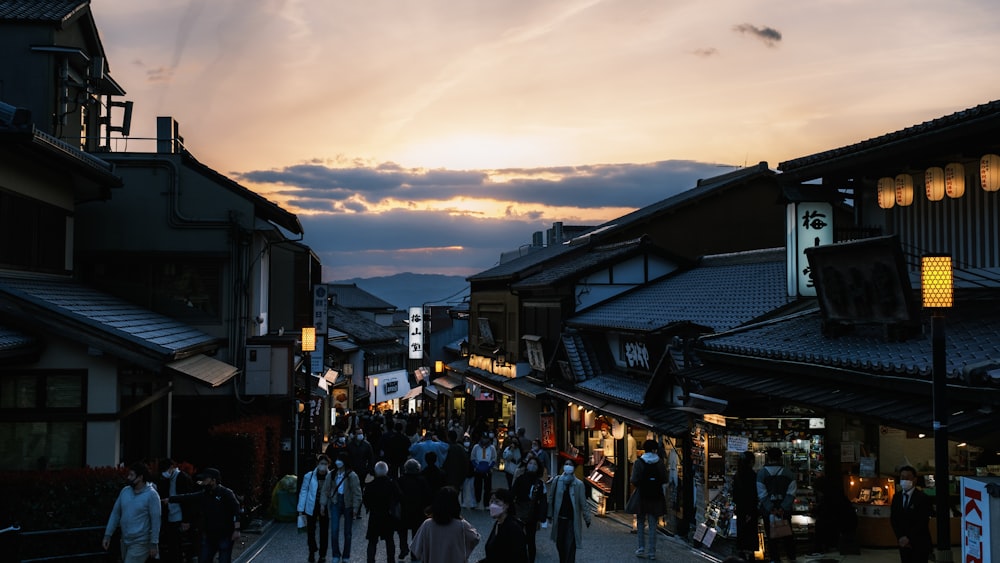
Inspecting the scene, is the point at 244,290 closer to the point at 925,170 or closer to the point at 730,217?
the point at 925,170

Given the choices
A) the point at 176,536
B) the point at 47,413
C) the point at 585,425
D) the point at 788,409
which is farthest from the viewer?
the point at 585,425

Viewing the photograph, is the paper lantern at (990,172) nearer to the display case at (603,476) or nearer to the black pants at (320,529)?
the black pants at (320,529)

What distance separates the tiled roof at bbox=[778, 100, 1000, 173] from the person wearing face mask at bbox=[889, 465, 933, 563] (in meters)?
5.04

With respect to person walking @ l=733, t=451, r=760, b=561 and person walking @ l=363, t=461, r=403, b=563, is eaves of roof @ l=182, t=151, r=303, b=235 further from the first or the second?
person walking @ l=733, t=451, r=760, b=561

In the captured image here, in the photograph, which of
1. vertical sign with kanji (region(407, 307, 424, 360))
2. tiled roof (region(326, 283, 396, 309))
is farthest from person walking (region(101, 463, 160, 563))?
tiled roof (region(326, 283, 396, 309))

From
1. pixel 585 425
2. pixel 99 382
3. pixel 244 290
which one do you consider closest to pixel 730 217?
pixel 585 425


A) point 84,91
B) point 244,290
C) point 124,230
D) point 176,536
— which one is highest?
point 84,91

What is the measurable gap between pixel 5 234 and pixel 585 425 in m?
16.0

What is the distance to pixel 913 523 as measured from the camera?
1223 cm

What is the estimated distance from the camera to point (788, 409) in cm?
1650

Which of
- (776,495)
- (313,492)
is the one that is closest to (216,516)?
(313,492)

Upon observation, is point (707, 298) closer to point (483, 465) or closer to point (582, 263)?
point (483, 465)

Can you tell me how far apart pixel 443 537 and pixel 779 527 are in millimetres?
7695

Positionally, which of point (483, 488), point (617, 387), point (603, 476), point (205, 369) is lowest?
point (483, 488)
